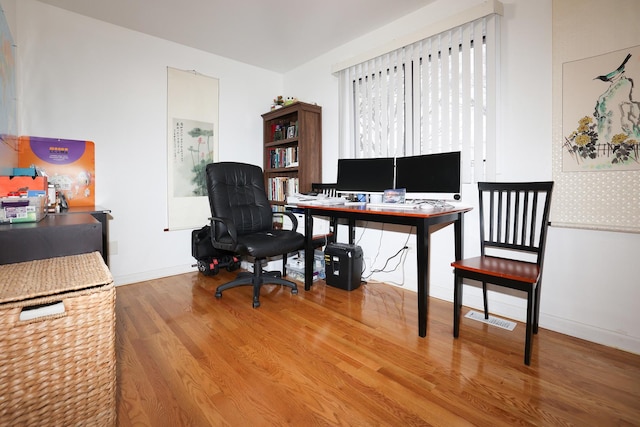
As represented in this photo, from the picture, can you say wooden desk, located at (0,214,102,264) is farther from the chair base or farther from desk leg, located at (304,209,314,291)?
desk leg, located at (304,209,314,291)

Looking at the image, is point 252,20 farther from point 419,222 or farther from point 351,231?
point 419,222

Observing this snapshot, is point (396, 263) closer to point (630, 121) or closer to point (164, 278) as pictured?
point (630, 121)

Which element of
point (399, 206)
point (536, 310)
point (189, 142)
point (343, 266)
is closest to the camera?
point (536, 310)

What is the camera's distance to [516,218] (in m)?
2.04

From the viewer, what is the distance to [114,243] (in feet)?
9.93

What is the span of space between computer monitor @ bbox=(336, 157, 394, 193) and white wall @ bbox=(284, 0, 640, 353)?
2.10ft

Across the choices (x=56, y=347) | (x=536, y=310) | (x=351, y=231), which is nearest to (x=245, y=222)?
(x=351, y=231)

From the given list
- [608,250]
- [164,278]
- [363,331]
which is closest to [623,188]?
[608,250]

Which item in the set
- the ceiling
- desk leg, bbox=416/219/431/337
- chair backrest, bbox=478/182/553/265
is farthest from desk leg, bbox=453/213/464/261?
the ceiling

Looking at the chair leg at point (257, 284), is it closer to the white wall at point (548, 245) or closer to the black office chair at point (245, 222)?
the black office chair at point (245, 222)

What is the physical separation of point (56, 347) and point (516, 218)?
2.42m

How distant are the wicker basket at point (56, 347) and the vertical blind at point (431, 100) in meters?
2.45

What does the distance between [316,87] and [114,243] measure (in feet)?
9.09

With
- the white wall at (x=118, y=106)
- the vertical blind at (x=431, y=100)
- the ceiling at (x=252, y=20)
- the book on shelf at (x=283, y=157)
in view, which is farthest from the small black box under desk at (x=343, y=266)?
the ceiling at (x=252, y=20)
